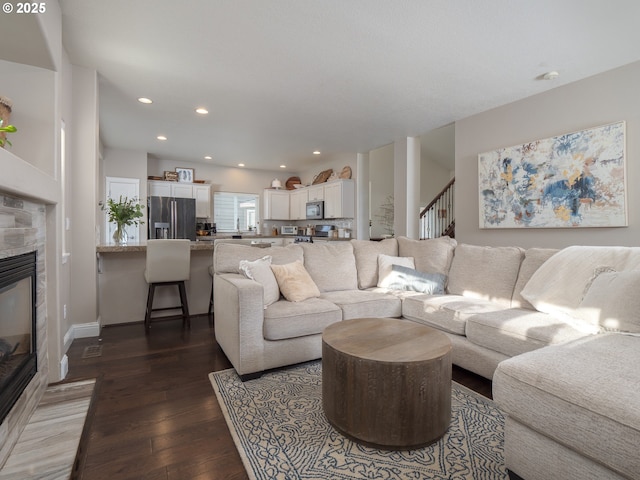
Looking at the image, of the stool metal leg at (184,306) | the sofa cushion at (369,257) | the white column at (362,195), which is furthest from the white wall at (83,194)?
the white column at (362,195)

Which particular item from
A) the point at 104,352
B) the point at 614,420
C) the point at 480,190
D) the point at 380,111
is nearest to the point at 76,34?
the point at 104,352

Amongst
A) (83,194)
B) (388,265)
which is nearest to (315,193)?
(388,265)

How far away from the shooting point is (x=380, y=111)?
4074 mm

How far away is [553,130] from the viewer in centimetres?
342

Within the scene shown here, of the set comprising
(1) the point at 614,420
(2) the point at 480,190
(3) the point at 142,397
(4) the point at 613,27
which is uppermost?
(4) the point at 613,27

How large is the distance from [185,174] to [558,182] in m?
6.71

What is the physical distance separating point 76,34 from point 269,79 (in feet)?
5.19

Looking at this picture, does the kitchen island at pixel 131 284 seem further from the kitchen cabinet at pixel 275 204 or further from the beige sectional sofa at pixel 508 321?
the kitchen cabinet at pixel 275 204

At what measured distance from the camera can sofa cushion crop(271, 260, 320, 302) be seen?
8.59 feet

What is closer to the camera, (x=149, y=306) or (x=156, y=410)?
(x=156, y=410)

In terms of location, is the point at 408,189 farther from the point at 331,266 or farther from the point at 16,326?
the point at 16,326

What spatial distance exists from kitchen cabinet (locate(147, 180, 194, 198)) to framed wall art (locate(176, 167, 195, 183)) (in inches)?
7.4

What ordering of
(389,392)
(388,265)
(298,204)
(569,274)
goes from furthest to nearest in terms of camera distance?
(298,204)
(388,265)
(569,274)
(389,392)

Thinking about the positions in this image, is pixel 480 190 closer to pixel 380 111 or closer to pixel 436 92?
pixel 436 92
